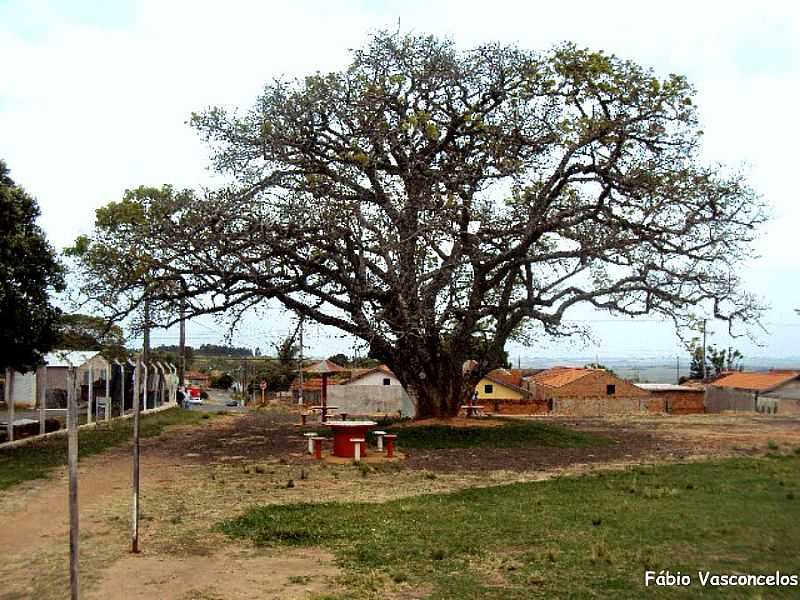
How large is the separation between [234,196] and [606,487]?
34.1 ft

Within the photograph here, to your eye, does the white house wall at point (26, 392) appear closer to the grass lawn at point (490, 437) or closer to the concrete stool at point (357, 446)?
the grass lawn at point (490, 437)

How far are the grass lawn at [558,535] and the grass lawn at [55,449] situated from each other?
20.2 feet

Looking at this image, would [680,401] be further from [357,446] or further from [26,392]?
[357,446]

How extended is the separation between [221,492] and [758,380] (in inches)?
1431

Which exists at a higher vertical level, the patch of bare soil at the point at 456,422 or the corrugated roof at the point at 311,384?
the patch of bare soil at the point at 456,422

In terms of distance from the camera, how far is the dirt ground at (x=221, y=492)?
7109 millimetres

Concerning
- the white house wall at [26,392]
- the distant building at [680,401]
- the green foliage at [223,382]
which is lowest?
the green foliage at [223,382]

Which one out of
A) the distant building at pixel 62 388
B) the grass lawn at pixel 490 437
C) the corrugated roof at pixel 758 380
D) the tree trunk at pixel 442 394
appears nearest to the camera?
the grass lawn at pixel 490 437

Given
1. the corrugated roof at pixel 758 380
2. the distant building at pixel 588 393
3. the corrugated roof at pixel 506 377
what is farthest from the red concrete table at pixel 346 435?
the corrugated roof at pixel 506 377

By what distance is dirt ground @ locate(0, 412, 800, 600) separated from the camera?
23.3ft

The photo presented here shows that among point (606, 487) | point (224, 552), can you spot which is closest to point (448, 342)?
point (606, 487)

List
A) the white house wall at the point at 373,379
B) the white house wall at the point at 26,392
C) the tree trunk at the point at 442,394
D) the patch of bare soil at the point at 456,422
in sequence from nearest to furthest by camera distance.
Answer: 1. the patch of bare soil at the point at 456,422
2. the tree trunk at the point at 442,394
3. the white house wall at the point at 26,392
4. the white house wall at the point at 373,379

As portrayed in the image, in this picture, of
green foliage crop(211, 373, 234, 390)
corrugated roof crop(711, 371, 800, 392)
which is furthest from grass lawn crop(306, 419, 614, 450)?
green foliage crop(211, 373, 234, 390)

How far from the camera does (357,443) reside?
16.2 metres
